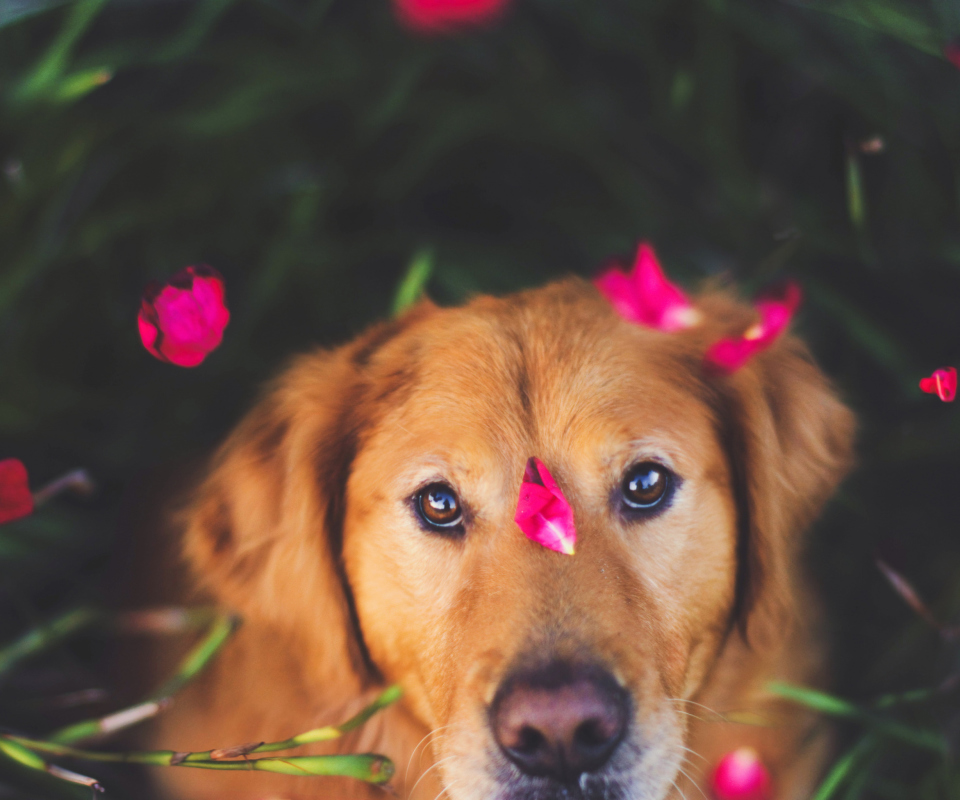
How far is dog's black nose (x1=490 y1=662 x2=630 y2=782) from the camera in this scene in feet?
4.58

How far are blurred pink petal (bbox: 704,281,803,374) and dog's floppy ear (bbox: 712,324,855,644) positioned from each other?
0.05m

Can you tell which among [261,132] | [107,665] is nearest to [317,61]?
[261,132]

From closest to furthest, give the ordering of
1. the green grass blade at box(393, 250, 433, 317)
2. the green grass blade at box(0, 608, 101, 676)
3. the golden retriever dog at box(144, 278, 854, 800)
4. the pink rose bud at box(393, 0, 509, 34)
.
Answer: the golden retriever dog at box(144, 278, 854, 800) → the green grass blade at box(0, 608, 101, 676) → the green grass blade at box(393, 250, 433, 317) → the pink rose bud at box(393, 0, 509, 34)

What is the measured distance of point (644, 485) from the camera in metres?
1.69

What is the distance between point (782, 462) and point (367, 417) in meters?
1.01

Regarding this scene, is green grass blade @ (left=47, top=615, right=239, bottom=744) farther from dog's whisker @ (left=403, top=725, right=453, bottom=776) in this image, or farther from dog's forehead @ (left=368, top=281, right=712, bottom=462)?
dog's forehead @ (left=368, top=281, right=712, bottom=462)

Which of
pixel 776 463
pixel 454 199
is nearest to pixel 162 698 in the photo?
pixel 776 463

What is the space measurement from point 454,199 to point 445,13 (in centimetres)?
71

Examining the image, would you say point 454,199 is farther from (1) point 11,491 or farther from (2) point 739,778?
(2) point 739,778

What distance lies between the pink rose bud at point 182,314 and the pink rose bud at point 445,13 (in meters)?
1.22

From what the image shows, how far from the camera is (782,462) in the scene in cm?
187

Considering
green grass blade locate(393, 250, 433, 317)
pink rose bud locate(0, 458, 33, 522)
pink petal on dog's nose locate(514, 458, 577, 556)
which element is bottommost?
pink petal on dog's nose locate(514, 458, 577, 556)

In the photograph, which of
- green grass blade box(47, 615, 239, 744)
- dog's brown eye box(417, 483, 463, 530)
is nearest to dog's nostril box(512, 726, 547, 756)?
dog's brown eye box(417, 483, 463, 530)

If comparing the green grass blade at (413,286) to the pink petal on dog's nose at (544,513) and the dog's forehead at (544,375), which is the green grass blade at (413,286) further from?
the pink petal on dog's nose at (544,513)
